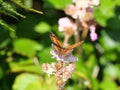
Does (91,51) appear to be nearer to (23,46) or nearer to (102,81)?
(102,81)

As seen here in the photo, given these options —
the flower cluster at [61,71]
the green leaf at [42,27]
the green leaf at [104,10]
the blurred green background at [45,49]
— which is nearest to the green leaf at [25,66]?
the blurred green background at [45,49]

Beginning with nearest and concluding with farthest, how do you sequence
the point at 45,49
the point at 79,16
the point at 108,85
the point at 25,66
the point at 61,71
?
the point at 61,71
the point at 79,16
the point at 25,66
the point at 45,49
the point at 108,85

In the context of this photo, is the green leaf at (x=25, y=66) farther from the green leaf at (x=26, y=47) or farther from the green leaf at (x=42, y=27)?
the green leaf at (x=42, y=27)

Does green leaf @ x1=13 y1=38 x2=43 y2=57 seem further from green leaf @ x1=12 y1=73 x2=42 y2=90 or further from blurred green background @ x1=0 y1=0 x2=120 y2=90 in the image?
green leaf @ x1=12 y1=73 x2=42 y2=90

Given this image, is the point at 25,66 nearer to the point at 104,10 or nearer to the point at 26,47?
the point at 26,47

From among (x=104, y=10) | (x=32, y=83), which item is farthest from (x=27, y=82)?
(x=104, y=10)

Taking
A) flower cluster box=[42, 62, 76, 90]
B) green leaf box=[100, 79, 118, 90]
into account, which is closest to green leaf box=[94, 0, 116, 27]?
green leaf box=[100, 79, 118, 90]

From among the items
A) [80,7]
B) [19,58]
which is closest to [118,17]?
[80,7]
